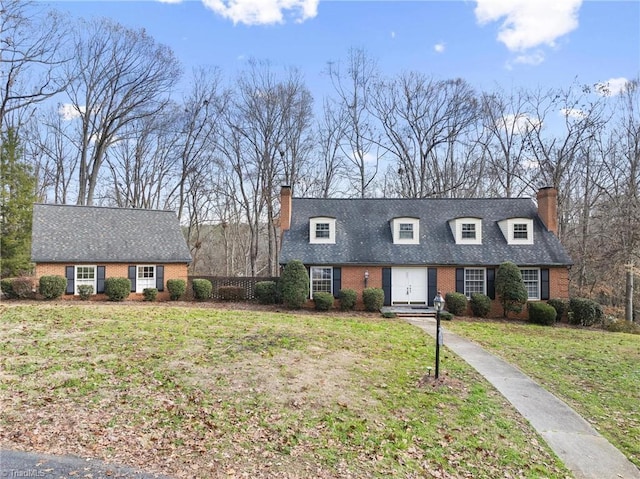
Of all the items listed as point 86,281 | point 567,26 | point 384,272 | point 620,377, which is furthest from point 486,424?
point 86,281

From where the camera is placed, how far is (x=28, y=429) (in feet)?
16.9

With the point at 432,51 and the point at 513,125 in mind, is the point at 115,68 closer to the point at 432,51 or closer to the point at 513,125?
the point at 432,51

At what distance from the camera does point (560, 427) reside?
6160 millimetres

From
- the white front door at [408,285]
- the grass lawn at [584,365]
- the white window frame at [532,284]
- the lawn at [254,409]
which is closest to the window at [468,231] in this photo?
the white window frame at [532,284]

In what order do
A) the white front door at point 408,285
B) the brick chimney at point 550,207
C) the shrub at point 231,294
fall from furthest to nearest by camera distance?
1. the shrub at point 231,294
2. the brick chimney at point 550,207
3. the white front door at point 408,285

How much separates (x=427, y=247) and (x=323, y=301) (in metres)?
5.92

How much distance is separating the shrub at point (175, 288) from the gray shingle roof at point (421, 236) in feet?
18.0

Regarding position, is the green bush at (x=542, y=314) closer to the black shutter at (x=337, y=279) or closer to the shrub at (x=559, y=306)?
the shrub at (x=559, y=306)

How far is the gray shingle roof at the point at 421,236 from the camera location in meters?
18.3

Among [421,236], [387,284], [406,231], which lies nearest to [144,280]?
[387,284]

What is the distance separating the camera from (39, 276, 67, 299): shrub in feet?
56.1

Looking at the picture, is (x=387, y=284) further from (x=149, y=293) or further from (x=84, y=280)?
(x=84, y=280)

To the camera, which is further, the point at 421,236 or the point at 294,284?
the point at 421,236

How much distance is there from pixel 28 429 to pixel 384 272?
49.0 ft
